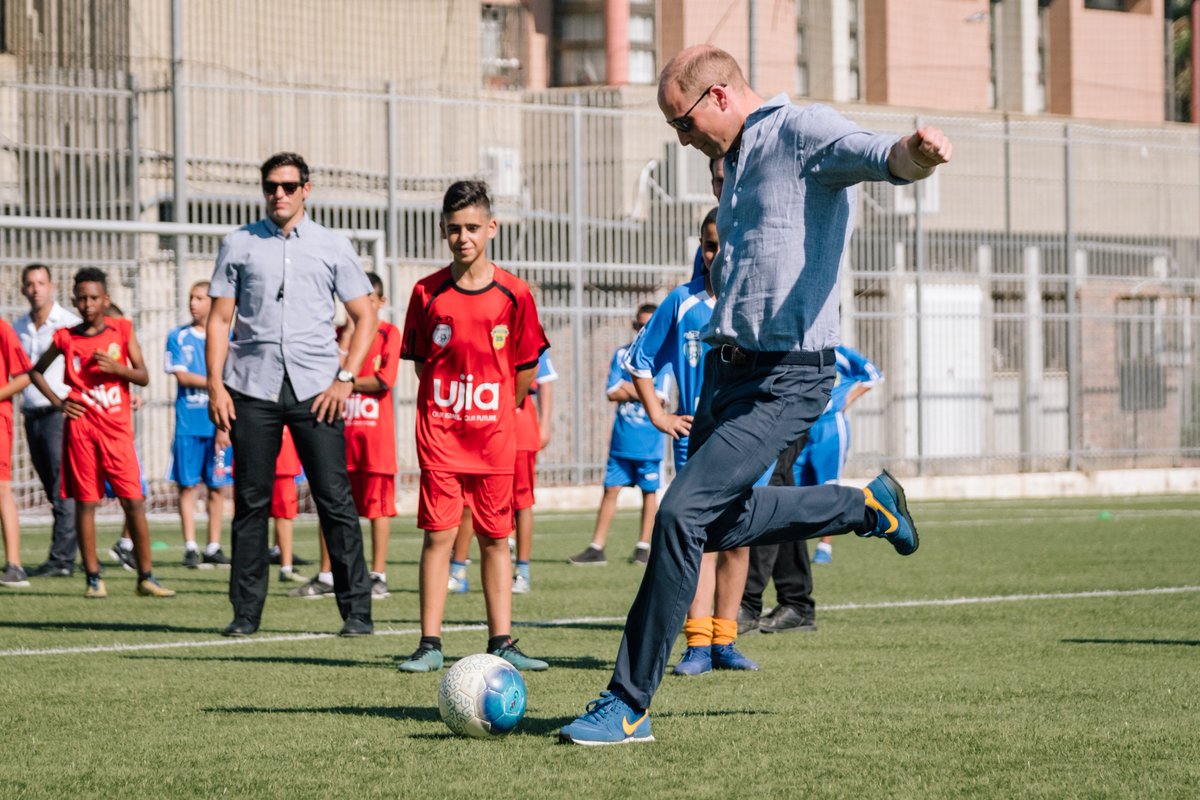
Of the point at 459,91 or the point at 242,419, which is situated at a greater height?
the point at 459,91

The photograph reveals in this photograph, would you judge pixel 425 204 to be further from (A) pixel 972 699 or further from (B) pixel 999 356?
(A) pixel 972 699

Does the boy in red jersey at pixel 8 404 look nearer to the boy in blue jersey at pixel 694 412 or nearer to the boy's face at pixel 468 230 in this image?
Result: the boy's face at pixel 468 230

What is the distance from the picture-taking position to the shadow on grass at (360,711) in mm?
6113

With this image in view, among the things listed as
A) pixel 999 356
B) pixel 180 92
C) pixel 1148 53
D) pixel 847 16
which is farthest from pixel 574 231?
pixel 1148 53

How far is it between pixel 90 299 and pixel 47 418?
89.5 inches

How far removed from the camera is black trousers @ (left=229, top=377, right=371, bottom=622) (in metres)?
8.64

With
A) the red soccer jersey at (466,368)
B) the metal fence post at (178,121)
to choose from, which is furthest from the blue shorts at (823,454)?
the metal fence post at (178,121)

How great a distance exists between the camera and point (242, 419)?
8625mm

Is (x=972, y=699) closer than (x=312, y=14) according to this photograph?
Yes

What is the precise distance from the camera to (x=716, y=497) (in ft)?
17.4

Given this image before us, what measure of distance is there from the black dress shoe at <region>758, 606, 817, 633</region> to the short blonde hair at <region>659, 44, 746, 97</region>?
3.95 meters

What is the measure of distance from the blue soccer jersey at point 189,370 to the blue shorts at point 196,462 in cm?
6

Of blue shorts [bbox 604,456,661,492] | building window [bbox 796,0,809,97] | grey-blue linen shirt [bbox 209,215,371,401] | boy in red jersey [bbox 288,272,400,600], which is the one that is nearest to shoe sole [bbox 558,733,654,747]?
grey-blue linen shirt [bbox 209,215,371,401]

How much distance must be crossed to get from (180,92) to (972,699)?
48.5 feet
